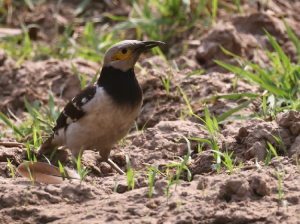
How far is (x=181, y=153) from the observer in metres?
5.22

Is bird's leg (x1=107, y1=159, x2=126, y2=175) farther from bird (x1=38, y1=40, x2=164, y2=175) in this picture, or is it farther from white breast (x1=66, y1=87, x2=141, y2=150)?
white breast (x1=66, y1=87, x2=141, y2=150)

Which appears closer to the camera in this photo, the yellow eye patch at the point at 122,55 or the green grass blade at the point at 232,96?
the yellow eye patch at the point at 122,55

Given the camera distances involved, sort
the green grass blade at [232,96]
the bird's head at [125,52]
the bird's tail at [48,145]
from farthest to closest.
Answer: the green grass blade at [232,96] → the bird's tail at [48,145] → the bird's head at [125,52]

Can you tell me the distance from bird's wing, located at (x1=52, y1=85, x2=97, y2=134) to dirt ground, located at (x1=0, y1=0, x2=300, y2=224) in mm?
421

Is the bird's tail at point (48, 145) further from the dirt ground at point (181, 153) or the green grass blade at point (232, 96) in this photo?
the green grass blade at point (232, 96)

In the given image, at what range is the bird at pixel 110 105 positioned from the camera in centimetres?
488

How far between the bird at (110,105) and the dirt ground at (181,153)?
35 cm

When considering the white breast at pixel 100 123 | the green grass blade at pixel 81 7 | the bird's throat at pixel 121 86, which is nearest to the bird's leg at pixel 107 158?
the white breast at pixel 100 123

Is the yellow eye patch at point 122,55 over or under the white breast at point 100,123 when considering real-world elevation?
over

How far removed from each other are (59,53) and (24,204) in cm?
505

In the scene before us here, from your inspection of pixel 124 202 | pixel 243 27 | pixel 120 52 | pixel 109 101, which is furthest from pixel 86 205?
pixel 243 27

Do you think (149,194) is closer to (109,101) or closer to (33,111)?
(109,101)

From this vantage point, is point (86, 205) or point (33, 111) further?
point (33, 111)

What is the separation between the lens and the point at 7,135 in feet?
21.9
